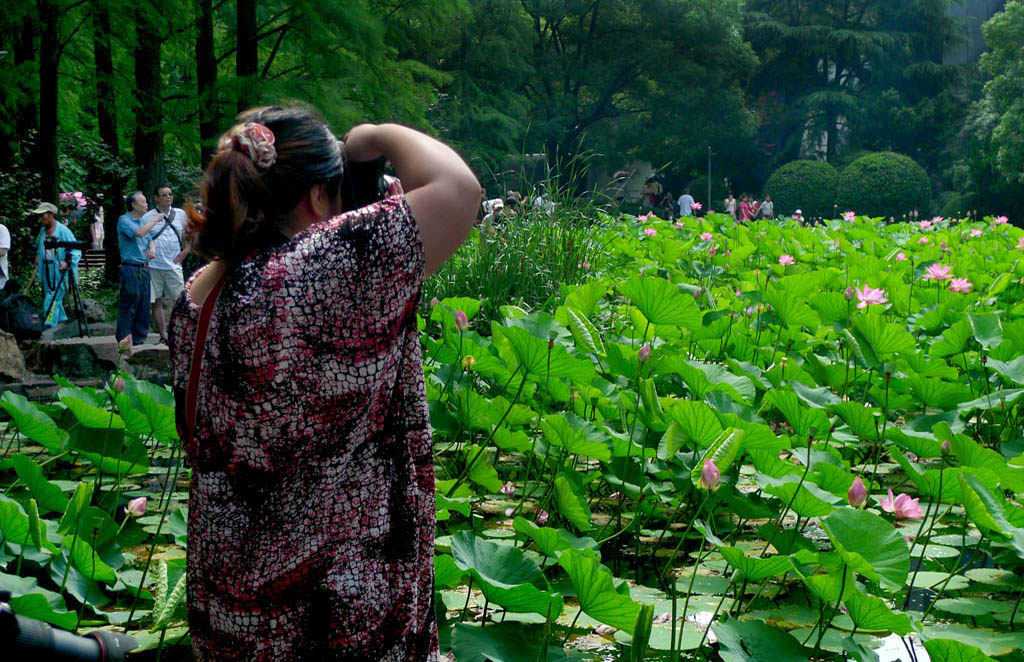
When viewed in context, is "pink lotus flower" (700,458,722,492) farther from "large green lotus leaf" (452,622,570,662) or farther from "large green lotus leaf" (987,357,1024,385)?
"large green lotus leaf" (987,357,1024,385)

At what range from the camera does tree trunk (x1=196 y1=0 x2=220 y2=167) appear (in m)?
8.80

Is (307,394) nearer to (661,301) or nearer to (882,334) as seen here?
(661,301)

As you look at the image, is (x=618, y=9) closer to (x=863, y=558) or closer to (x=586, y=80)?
(x=586, y=80)

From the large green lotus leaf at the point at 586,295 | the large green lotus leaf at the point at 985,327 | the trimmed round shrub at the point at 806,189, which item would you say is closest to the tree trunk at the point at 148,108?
the large green lotus leaf at the point at 586,295

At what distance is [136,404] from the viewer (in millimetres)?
2447

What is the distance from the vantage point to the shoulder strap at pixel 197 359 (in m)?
1.17

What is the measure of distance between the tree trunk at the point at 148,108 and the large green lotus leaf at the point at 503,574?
8933 mm

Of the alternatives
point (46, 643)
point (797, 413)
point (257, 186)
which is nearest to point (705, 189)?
point (797, 413)

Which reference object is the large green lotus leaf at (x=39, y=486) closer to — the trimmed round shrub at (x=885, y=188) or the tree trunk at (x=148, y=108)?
the tree trunk at (x=148, y=108)

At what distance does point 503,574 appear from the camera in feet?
5.27

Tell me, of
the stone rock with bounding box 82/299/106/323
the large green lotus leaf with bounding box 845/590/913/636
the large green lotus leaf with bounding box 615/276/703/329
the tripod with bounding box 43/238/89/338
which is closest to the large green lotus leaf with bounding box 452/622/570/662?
the large green lotus leaf with bounding box 845/590/913/636

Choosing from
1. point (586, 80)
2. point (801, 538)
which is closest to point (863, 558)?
point (801, 538)

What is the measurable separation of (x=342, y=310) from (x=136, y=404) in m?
1.54

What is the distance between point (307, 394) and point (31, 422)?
1.51m
